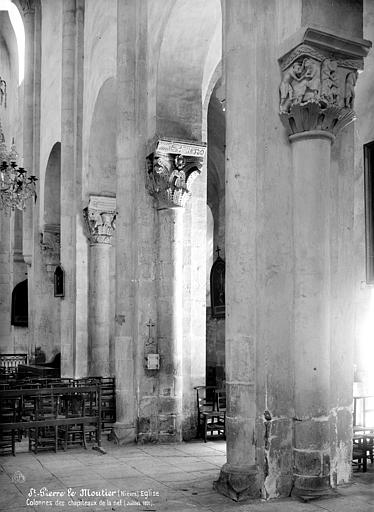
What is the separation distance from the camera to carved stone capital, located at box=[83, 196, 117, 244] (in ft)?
50.1

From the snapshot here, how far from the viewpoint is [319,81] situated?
22.7ft

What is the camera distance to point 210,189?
20.7 m

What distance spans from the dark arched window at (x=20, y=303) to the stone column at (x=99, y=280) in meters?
10.7

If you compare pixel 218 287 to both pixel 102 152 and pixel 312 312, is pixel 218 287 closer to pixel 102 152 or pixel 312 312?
pixel 102 152

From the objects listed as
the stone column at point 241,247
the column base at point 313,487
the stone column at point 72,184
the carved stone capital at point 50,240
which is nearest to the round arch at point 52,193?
the carved stone capital at point 50,240

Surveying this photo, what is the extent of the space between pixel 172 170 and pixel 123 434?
4167mm

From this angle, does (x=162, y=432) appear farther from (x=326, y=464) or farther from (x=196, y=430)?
(x=326, y=464)

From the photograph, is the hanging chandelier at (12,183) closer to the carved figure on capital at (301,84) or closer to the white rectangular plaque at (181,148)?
the white rectangular plaque at (181,148)

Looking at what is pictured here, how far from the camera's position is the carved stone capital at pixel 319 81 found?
22.7ft

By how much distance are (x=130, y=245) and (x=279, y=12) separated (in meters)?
4.99

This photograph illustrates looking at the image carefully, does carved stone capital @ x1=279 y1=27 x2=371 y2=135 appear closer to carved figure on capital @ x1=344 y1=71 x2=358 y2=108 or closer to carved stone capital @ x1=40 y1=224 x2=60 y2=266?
carved figure on capital @ x1=344 y1=71 x2=358 y2=108

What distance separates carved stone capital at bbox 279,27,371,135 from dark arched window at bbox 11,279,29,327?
19879mm

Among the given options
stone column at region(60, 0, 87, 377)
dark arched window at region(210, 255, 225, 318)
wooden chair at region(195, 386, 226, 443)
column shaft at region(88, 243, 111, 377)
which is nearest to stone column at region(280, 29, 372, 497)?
wooden chair at region(195, 386, 226, 443)

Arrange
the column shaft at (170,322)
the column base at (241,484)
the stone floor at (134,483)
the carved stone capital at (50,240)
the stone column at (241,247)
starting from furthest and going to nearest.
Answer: the carved stone capital at (50,240) → the column shaft at (170,322) → the stone column at (241,247) → the column base at (241,484) → the stone floor at (134,483)
